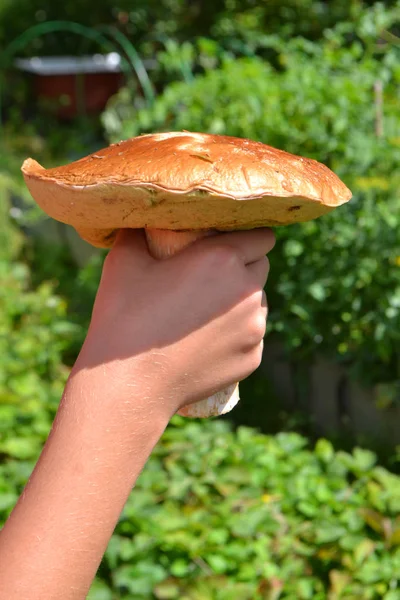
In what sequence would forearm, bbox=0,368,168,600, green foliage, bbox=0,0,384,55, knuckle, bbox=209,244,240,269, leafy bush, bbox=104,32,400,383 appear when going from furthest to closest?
green foliage, bbox=0,0,384,55 → leafy bush, bbox=104,32,400,383 → knuckle, bbox=209,244,240,269 → forearm, bbox=0,368,168,600

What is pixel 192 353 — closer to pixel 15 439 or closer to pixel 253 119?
pixel 15 439

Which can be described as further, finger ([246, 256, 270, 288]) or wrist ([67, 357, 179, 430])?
finger ([246, 256, 270, 288])

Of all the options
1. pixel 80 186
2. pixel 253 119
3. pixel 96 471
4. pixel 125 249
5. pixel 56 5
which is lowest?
pixel 56 5

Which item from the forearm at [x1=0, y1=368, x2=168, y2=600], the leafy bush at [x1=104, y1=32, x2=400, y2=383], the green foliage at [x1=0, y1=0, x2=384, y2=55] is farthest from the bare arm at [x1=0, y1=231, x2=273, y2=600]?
the green foliage at [x1=0, y1=0, x2=384, y2=55]

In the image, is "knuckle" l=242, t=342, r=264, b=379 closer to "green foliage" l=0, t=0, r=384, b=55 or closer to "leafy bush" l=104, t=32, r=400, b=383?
"leafy bush" l=104, t=32, r=400, b=383

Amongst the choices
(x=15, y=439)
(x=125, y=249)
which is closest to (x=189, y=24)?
(x=15, y=439)

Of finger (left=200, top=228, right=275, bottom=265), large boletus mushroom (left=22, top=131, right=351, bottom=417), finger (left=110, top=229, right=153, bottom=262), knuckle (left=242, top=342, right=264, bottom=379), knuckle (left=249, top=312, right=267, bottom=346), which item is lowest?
knuckle (left=242, top=342, right=264, bottom=379)

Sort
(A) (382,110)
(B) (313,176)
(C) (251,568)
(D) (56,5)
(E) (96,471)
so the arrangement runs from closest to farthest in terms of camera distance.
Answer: (E) (96,471)
(B) (313,176)
(C) (251,568)
(A) (382,110)
(D) (56,5)

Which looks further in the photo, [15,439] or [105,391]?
[15,439]
